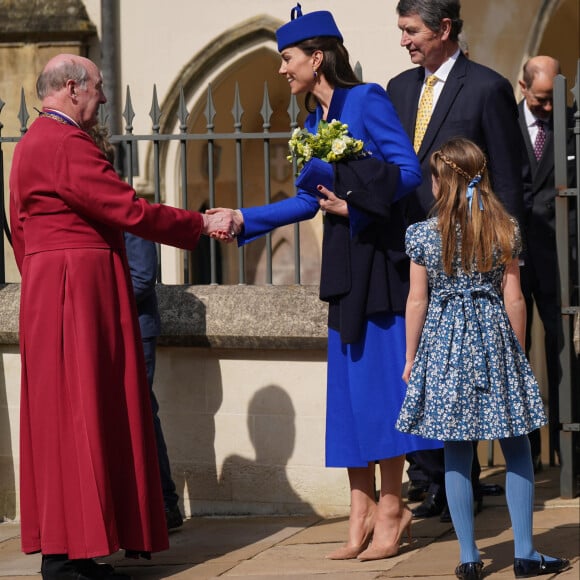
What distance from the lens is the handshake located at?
596cm

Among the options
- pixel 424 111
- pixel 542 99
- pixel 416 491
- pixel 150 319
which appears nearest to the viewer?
pixel 424 111

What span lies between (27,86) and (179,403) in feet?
26.2

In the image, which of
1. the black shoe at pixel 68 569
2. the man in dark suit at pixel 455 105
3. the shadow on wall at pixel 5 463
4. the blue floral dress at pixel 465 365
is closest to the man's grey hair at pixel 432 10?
the man in dark suit at pixel 455 105

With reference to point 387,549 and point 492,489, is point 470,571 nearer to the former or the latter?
point 387,549

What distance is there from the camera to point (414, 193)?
635 cm

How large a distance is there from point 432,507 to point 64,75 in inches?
100.0

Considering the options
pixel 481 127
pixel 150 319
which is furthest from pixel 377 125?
pixel 150 319

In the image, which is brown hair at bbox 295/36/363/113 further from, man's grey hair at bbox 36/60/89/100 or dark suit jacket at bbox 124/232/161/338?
dark suit jacket at bbox 124/232/161/338

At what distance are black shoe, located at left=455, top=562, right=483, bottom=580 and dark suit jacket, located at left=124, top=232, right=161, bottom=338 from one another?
78.7 inches

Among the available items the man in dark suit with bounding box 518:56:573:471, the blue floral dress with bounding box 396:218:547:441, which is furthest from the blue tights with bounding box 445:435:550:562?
the man in dark suit with bounding box 518:56:573:471

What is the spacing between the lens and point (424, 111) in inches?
255

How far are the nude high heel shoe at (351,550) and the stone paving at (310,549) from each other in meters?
0.04

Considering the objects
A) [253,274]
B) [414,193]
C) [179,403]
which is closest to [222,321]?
[179,403]

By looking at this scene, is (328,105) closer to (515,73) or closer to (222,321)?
(222,321)
